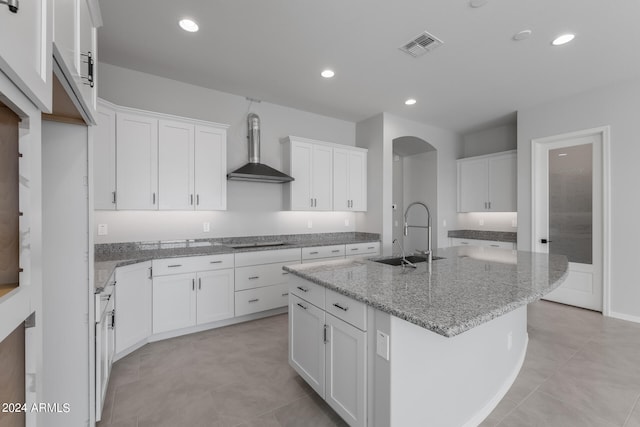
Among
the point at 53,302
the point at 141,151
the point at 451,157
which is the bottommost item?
the point at 53,302

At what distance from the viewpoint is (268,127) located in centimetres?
422

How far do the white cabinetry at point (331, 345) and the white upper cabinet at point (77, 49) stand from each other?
1.61m

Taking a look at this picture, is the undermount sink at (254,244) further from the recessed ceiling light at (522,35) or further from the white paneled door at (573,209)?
the white paneled door at (573,209)

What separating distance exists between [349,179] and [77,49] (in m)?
3.82

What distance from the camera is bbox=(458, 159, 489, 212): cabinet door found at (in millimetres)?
5219

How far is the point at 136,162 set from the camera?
300 cm

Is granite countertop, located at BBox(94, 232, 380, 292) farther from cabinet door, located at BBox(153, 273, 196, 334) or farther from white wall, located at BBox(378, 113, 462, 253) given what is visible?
white wall, located at BBox(378, 113, 462, 253)

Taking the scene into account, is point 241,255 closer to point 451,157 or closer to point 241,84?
point 241,84

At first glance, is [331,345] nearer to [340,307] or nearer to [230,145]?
[340,307]

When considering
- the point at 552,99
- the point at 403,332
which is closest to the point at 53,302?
the point at 403,332

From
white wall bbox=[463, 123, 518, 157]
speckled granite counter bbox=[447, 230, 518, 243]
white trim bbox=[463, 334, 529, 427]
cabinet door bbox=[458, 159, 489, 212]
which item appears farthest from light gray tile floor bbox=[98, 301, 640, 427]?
white wall bbox=[463, 123, 518, 157]

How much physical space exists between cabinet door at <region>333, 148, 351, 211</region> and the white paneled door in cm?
279

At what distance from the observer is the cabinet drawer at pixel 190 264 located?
9.64ft

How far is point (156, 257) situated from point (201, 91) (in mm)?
2187
